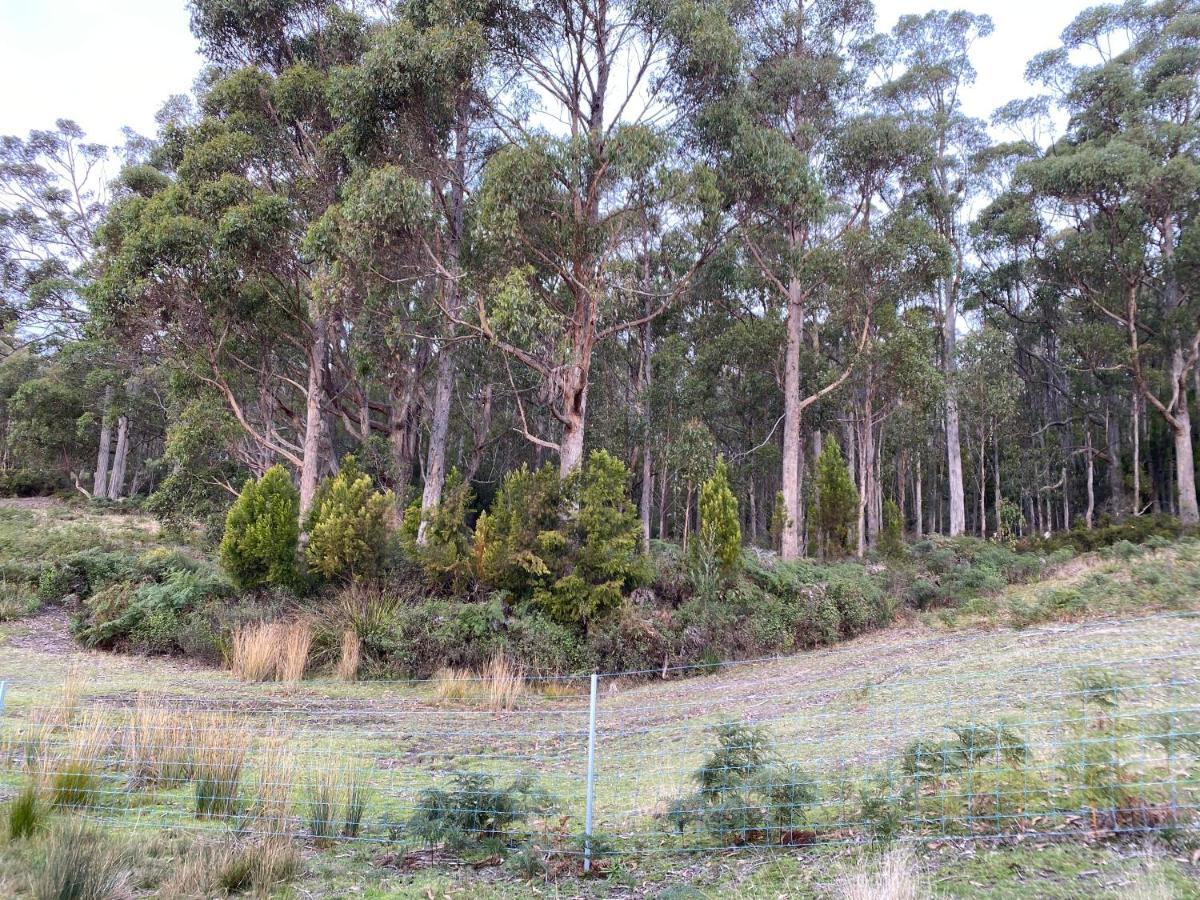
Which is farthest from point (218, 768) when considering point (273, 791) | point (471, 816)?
point (471, 816)

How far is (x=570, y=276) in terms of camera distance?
15.5 m

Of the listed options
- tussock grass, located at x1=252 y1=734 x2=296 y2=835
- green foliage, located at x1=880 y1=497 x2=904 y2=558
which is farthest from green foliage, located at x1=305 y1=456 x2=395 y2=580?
green foliage, located at x1=880 y1=497 x2=904 y2=558

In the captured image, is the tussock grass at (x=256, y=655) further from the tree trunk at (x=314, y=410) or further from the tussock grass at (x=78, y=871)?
the tussock grass at (x=78, y=871)

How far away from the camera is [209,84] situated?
22.1 metres

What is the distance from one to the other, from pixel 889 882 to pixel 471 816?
2.33 meters

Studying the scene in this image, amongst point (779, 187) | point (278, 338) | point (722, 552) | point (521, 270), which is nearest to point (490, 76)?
point (521, 270)

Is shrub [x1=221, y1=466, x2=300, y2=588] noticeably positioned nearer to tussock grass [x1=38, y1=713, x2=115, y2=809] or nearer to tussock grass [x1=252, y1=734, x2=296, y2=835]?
tussock grass [x1=38, y1=713, x2=115, y2=809]

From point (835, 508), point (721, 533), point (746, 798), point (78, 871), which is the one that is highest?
point (835, 508)

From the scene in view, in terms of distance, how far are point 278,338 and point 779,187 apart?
13.4 m

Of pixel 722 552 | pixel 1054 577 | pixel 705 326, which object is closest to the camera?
pixel 722 552

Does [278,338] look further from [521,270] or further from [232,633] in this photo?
[232,633]

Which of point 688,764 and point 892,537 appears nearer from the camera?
point 688,764

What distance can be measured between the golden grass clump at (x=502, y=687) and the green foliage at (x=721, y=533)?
471 centimetres

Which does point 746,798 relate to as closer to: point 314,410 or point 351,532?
point 351,532
